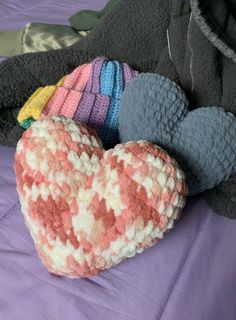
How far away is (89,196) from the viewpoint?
21.0 inches

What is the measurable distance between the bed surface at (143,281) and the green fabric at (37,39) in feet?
1.31

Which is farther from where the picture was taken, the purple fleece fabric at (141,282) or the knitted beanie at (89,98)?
the knitted beanie at (89,98)

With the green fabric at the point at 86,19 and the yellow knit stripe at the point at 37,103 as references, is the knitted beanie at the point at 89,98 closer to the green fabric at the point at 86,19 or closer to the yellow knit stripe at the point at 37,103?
the yellow knit stripe at the point at 37,103

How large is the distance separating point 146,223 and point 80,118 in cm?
20

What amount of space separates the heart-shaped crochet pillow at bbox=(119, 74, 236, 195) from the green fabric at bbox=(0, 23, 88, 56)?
1.37ft

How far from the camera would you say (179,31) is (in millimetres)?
680

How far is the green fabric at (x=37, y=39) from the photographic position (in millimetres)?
995

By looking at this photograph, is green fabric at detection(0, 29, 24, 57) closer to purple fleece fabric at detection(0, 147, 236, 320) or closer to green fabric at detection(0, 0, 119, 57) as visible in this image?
green fabric at detection(0, 0, 119, 57)

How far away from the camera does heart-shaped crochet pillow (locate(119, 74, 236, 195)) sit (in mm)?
598

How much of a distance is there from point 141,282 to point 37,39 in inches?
23.2

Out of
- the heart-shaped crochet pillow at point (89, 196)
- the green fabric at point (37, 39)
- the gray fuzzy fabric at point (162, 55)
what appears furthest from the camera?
the green fabric at point (37, 39)

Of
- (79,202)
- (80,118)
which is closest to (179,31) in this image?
(80,118)

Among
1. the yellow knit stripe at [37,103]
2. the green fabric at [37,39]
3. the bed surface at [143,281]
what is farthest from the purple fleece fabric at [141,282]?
the green fabric at [37,39]

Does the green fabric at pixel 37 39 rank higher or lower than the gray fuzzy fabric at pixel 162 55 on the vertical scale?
lower
